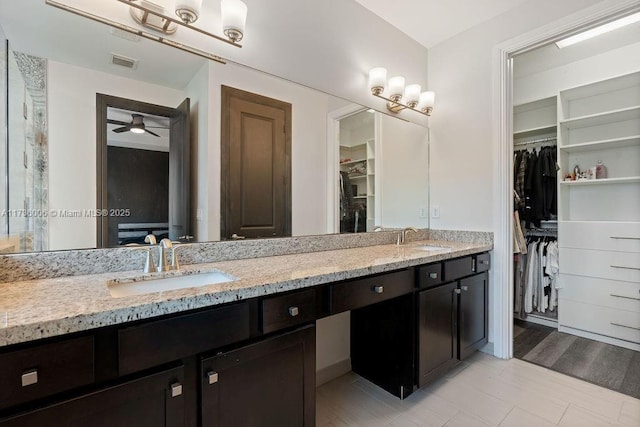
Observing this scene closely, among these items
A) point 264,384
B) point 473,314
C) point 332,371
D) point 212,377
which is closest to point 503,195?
point 473,314

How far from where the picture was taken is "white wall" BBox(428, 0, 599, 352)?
2344 mm

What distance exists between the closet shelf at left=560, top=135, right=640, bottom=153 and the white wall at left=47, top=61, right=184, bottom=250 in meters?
3.55

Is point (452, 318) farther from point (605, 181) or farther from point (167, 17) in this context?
point (167, 17)

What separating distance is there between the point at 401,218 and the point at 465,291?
79 centimetres

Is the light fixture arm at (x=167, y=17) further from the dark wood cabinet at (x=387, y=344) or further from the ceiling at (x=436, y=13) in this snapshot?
the dark wood cabinet at (x=387, y=344)

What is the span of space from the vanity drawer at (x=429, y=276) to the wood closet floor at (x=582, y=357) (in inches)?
47.2

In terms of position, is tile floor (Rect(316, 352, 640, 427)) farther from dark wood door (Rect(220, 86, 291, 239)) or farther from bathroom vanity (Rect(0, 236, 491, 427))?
dark wood door (Rect(220, 86, 291, 239))

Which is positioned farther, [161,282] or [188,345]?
[161,282]

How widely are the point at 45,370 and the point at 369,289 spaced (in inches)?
45.0

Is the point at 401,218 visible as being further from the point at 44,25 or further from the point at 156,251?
the point at 44,25

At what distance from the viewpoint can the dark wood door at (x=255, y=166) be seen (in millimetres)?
1636

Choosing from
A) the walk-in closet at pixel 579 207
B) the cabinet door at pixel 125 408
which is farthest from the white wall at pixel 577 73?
the cabinet door at pixel 125 408

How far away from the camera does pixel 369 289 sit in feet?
4.77

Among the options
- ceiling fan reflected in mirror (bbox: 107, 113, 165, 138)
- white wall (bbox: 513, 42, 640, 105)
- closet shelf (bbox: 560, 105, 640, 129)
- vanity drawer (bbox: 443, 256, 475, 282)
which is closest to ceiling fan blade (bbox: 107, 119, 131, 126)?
ceiling fan reflected in mirror (bbox: 107, 113, 165, 138)
